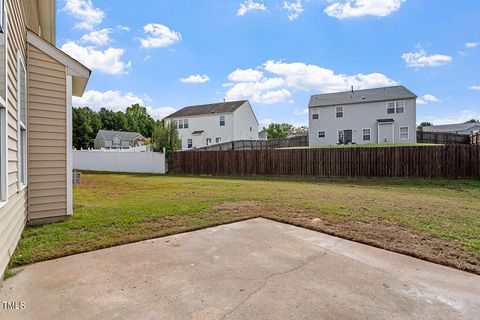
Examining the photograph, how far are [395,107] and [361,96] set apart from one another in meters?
3.16

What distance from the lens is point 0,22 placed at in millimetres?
2797

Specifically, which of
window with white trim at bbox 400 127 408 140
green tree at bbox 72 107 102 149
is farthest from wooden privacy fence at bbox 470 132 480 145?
green tree at bbox 72 107 102 149

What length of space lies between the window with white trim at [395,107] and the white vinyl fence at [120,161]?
1995 cm

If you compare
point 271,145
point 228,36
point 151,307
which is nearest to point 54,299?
point 151,307

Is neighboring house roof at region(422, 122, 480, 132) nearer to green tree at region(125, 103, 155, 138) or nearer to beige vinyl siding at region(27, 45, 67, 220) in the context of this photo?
green tree at region(125, 103, 155, 138)

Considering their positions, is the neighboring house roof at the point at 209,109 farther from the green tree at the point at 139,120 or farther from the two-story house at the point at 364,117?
the green tree at the point at 139,120

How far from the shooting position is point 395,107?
82.6 feet

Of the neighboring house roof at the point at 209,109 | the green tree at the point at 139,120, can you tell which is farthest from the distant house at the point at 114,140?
the neighboring house roof at the point at 209,109

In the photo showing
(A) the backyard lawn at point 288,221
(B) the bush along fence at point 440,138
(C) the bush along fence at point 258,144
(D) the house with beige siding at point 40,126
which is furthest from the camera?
(B) the bush along fence at point 440,138

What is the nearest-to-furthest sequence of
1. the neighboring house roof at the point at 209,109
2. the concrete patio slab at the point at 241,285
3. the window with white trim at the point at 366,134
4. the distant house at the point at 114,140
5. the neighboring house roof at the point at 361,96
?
the concrete patio slab at the point at 241,285 < the neighboring house roof at the point at 361,96 < the window with white trim at the point at 366,134 < the neighboring house roof at the point at 209,109 < the distant house at the point at 114,140

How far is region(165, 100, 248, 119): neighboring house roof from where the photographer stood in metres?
32.2

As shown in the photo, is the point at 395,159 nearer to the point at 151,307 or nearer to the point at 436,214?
the point at 436,214

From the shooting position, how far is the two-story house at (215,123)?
103 feet

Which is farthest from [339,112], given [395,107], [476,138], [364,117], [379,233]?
[379,233]
